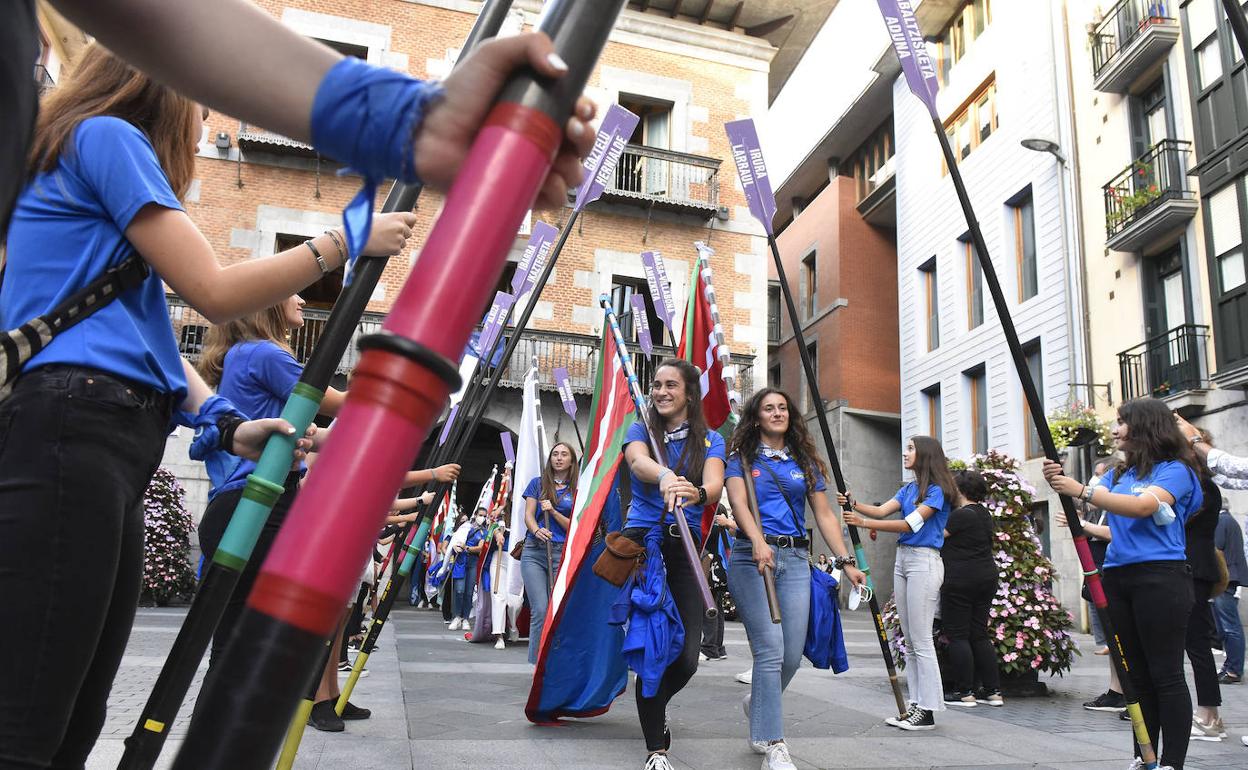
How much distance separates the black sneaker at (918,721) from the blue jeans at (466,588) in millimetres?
9377

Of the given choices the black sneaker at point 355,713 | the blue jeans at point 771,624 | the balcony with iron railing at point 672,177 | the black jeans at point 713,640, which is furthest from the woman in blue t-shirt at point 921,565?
the balcony with iron railing at point 672,177

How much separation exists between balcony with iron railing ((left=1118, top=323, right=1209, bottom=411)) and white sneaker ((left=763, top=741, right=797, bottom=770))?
525 inches

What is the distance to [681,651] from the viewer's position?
187 inches

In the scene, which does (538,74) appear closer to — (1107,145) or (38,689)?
(38,689)

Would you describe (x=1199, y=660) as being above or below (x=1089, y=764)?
above

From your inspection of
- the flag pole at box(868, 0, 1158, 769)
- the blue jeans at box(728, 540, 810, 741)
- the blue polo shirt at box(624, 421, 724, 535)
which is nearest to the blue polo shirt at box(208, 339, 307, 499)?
the blue polo shirt at box(624, 421, 724, 535)

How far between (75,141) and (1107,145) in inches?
781

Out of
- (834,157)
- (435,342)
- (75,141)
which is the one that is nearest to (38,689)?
(75,141)

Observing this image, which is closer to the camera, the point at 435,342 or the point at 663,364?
the point at 435,342

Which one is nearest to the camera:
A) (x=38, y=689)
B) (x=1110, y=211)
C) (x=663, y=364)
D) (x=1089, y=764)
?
(x=38, y=689)

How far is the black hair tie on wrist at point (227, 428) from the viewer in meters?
2.13

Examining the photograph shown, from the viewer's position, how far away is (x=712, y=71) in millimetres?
20547

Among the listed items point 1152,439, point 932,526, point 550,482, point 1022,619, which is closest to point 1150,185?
point 1022,619

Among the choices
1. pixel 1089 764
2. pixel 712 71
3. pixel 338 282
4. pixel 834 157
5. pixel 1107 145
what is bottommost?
pixel 1089 764
